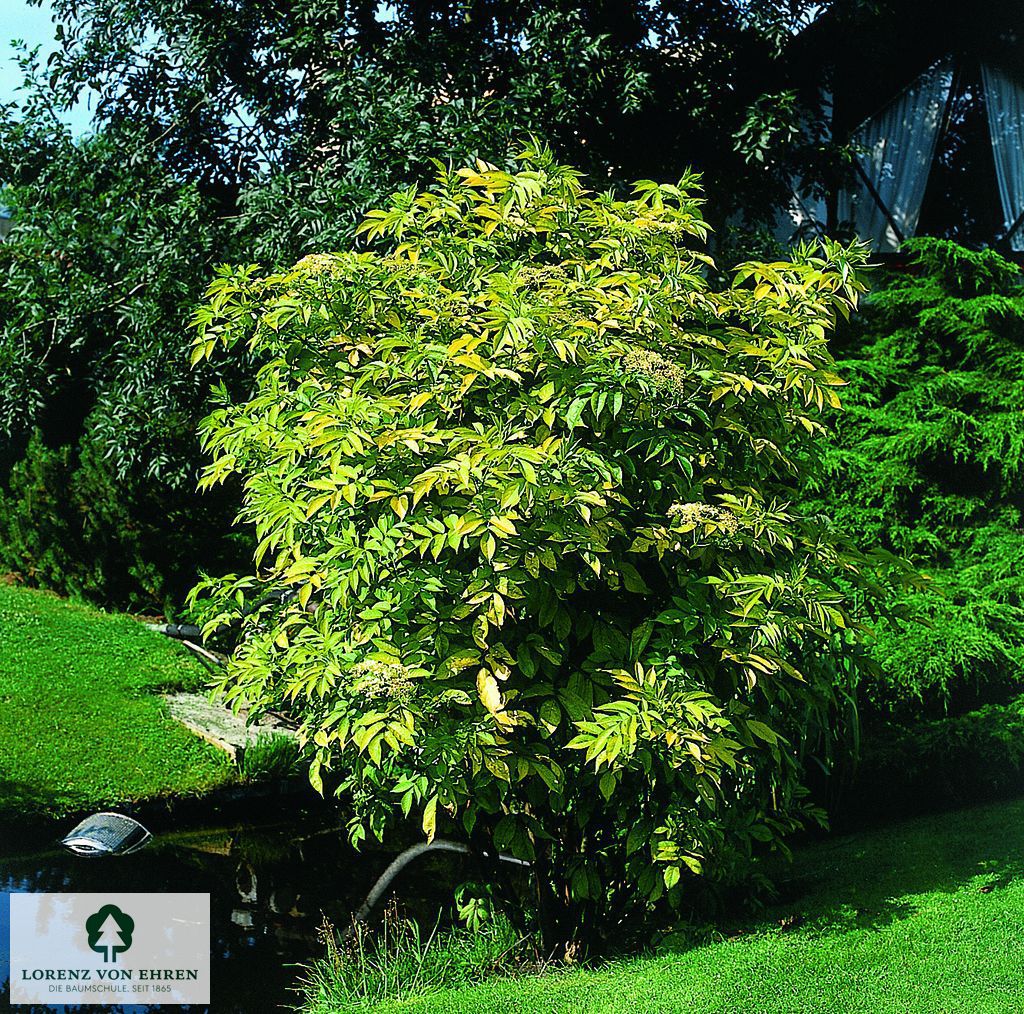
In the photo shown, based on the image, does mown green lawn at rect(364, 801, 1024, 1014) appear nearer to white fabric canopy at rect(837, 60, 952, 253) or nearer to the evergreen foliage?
the evergreen foliage

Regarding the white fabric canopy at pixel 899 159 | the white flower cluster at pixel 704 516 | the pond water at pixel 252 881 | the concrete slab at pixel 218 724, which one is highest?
the white fabric canopy at pixel 899 159

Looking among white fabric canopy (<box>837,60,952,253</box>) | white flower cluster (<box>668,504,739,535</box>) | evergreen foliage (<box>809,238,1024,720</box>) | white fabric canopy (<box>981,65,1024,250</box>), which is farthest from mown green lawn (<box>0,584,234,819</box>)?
white fabric canopy (<box>981,65,1024,250</box>)

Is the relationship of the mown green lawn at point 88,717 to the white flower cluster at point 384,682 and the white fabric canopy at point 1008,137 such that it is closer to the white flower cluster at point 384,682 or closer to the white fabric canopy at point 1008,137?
the white flower cluster at point 384,682

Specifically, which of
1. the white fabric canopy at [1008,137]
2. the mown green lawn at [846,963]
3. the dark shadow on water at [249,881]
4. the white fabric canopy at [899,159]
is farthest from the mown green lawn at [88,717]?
the white fabric canopy at [1008,137]

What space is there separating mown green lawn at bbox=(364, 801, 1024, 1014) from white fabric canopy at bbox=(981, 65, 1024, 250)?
26.7 ft

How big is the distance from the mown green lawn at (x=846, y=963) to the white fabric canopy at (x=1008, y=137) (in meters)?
8.13

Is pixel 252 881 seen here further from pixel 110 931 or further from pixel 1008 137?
pixel 1008 137

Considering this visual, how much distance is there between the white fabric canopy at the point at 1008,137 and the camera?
420 inches

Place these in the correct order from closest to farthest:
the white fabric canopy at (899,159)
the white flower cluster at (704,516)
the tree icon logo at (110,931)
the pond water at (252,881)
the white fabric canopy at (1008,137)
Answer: the white flower cluster at (704,516)
the tree icon logo at (110,931)
the pond water at (252,881)
the white fabric canopy at (1008,137)
the white fabric canopy at (899,159)

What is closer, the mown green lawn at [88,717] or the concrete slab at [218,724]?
the mown green lawn at [88,717]

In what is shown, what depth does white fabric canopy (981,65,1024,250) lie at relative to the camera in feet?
35.0

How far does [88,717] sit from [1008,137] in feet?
32.8

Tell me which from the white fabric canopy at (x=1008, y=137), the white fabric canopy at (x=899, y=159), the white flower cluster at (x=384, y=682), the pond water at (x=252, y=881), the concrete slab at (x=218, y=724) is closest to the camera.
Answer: the white flower cluster at (x=384, y=682)

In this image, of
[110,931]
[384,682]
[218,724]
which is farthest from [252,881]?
[384,682]
